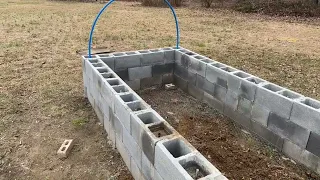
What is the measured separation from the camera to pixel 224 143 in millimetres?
3926

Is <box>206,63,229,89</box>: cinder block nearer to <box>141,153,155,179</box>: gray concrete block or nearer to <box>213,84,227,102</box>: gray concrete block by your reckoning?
<box>213,84,227,102</box>: gray concrete block

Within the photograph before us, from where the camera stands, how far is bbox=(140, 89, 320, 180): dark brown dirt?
3.38 metres

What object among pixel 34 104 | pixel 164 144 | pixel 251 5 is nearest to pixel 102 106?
pixel 34 104

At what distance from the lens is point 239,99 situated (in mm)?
4379

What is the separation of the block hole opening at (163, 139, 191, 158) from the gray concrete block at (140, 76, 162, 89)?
312 cm

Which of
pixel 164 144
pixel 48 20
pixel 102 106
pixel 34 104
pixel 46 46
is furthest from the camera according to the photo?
pixel 48 20

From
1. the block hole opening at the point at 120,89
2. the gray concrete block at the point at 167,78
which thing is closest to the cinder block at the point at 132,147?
the block hole opening at the point at 120,89

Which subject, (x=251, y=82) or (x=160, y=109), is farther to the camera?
(x=160, y=109)

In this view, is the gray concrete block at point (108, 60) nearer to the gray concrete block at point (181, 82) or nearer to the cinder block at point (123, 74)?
the cinder block at point (123, 74)

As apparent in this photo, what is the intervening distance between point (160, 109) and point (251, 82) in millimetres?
1665

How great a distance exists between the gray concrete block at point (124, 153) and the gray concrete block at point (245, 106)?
6.85 ft

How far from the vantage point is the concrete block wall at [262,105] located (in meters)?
3.39


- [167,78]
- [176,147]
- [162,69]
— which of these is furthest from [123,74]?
[176,147]

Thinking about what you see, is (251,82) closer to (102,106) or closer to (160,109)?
(160,109)
